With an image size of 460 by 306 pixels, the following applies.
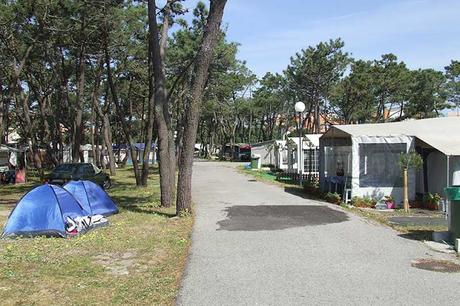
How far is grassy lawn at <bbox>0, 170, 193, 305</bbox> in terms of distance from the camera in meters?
6.55

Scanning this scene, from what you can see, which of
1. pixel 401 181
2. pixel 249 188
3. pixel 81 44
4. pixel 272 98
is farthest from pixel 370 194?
pixel 272 98

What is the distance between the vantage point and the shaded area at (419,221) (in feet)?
41.6

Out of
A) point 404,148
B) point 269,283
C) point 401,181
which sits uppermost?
point 404,148

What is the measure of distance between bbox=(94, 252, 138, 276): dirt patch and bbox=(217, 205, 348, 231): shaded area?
3.20 metres

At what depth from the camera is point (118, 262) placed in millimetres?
8547

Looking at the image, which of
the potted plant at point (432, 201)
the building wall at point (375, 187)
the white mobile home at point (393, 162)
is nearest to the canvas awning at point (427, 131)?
the white mobile home at point (393, 162)

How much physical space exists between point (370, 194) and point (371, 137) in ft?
5.81

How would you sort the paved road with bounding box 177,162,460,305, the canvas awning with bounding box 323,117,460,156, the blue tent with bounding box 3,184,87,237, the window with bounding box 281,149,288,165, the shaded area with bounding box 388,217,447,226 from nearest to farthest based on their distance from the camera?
the paved road with bounding box 177,162,460,305, the blue tent with bounding box 3,184,87,237, the shaded area with bounding box 388,217,447,226, the canvas awning with bounding box 323,117,460,156, the window with bounding box 281,149,288,165

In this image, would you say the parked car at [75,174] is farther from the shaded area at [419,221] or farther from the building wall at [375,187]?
the shaded area at [419,221]

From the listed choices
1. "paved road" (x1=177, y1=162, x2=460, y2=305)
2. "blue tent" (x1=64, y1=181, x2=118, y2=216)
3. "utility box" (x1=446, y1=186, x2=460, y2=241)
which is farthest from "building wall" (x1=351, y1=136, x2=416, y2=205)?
"blue tent" (x1=64, y1=181, x2=118, y2=216)

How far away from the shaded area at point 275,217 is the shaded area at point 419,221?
4.05 feet

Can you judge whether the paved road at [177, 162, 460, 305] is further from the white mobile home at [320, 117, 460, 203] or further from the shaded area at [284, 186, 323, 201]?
the shaded area at [284, 186, 323, 201]

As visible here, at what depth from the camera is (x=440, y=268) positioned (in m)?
7.99

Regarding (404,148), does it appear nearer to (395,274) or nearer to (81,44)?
(395,274)
